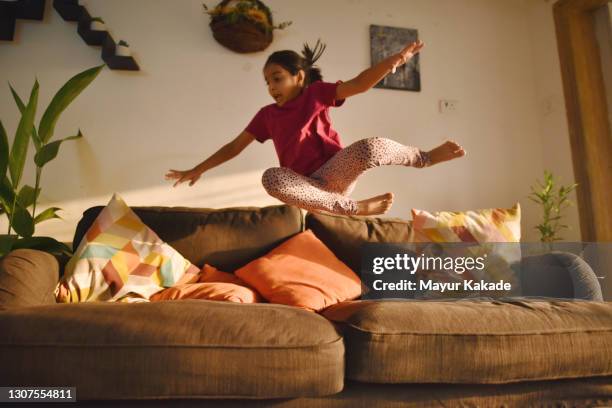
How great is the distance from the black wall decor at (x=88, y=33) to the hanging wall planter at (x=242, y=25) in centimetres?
49

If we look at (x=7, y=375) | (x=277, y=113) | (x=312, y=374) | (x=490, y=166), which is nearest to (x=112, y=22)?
(x=277, y=113)

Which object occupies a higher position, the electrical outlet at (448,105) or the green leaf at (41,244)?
the electrical outlet at (448,105)

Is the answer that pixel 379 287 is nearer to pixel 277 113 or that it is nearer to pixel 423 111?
pixel 277 113

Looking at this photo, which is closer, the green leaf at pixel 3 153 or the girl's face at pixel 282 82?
the girl's face at pixel 282 82

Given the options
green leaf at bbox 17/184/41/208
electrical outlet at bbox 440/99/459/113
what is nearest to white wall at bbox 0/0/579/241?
electrical outlet at bbox 440/99/459/113

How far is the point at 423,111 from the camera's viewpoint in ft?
8.26

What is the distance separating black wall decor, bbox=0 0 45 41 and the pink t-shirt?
1.49 m

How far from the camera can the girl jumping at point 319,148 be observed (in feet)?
4.73

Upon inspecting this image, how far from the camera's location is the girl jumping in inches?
56.7

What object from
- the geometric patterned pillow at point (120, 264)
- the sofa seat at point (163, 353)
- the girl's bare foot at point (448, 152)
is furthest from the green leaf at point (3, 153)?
the girl's bare foot at point (448, 152)

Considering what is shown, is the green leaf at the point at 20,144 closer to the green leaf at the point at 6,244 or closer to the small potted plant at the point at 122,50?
the green leaf at the point at 6,244

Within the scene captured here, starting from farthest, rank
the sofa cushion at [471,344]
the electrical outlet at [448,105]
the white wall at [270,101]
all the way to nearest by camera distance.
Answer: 1. the electrical outlet at [448,105]
2. the white wall at [270,101]
3. the sofa cushion at [471,344]

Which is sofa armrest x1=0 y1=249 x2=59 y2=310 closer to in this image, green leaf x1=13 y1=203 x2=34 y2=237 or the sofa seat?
the sofa seat

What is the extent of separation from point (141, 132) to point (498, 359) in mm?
1957
